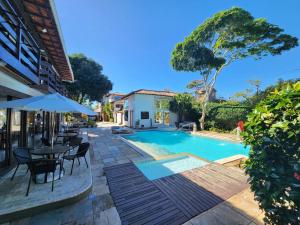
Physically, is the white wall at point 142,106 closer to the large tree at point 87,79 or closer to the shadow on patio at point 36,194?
the large tree at point 87,79

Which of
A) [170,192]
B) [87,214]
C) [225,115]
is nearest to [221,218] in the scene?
[170,192]

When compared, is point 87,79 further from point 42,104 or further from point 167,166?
point 167,166

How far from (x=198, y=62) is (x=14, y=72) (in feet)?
50.9

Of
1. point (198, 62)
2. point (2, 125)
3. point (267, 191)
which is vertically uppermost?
point (198, 62)

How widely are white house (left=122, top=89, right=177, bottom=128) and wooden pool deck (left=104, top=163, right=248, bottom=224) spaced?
47.9 ft

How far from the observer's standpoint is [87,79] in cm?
2142

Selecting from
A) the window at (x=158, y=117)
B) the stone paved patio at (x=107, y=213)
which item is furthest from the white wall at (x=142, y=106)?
the stone paved patio at (x=107, y=213)

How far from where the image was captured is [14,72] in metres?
4.27

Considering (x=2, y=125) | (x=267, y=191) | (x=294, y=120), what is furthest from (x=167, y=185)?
(x=2, y=125)

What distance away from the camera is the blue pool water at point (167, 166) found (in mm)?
4954

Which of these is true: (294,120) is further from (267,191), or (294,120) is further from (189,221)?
(189,221)

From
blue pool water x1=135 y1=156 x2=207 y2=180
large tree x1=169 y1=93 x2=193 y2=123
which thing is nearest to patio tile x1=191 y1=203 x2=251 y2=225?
blue pool water x1=135 y1=156 x2=207 y2=180

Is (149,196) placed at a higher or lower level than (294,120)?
lower

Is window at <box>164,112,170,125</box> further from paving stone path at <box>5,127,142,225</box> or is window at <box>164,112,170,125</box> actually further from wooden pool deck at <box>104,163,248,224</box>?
paving stone path at <box>5,127,142,225</box>
